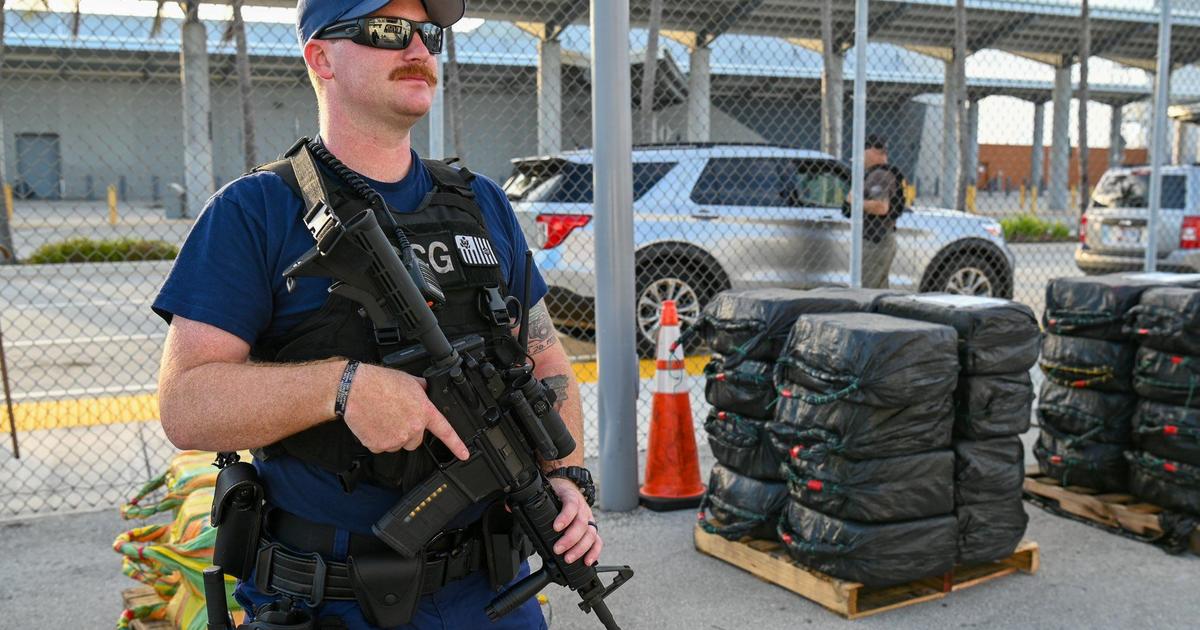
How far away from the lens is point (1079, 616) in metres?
3.66

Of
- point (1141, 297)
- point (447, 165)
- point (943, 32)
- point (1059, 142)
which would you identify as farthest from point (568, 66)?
point (447, 165)

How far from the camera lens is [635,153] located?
28.8 ft

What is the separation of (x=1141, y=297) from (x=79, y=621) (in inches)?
182

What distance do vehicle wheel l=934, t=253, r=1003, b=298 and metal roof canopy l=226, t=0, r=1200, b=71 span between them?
9867mm

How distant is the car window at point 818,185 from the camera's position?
898 centimetres

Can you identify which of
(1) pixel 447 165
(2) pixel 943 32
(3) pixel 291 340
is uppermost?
(2) pixel 943 32

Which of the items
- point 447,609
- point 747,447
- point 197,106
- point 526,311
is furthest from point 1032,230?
point 447,609

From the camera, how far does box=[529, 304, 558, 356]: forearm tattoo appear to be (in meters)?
2.17

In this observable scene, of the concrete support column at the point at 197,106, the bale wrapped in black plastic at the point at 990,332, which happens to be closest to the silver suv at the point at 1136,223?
the bale wrapped in black plastic at the point at 990,332

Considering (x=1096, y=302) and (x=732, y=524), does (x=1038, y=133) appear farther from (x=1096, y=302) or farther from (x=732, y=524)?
(x=732, y=524)

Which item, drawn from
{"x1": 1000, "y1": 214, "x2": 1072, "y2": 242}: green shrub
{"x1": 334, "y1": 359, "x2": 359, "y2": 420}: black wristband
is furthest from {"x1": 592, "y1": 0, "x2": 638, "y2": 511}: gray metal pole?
{"x1": 1000, "y1": 214, "x2": 1072, "y2": 242}: green shrub

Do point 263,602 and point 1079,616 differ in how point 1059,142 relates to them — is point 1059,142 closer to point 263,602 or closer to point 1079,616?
point 1079,616

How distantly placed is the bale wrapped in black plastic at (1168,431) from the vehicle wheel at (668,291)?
4.33 metres

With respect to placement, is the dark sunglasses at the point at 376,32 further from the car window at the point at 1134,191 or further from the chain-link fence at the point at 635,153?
the car window at the point at 1134,191
